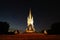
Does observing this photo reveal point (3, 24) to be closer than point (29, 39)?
No

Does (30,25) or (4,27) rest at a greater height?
(30,25)

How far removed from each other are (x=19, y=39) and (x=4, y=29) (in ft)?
25.7

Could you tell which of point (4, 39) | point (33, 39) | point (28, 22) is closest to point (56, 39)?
point (33, 39)

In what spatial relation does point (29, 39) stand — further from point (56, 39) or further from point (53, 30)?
point (53, 30)

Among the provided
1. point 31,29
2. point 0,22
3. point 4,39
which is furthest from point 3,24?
point 4,39

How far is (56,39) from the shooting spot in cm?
1678

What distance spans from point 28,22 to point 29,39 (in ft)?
43.3

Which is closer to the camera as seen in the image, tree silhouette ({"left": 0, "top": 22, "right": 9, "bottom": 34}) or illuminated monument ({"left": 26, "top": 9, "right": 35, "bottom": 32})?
tree silhouette ({"left": 0, "top": 22, "right": 9, "bottom": 34})

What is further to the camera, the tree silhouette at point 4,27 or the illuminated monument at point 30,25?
the illuminated monument at point 30,25

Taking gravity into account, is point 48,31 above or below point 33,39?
above

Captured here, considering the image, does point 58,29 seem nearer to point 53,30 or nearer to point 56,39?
point 53,30

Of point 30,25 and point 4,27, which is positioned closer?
point 4,27

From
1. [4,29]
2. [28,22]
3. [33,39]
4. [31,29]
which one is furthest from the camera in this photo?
[28,22]

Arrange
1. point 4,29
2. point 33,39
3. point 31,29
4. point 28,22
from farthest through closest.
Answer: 1. point 28,22
2. point 31,29
3. point 4,29
4. point 33,39
